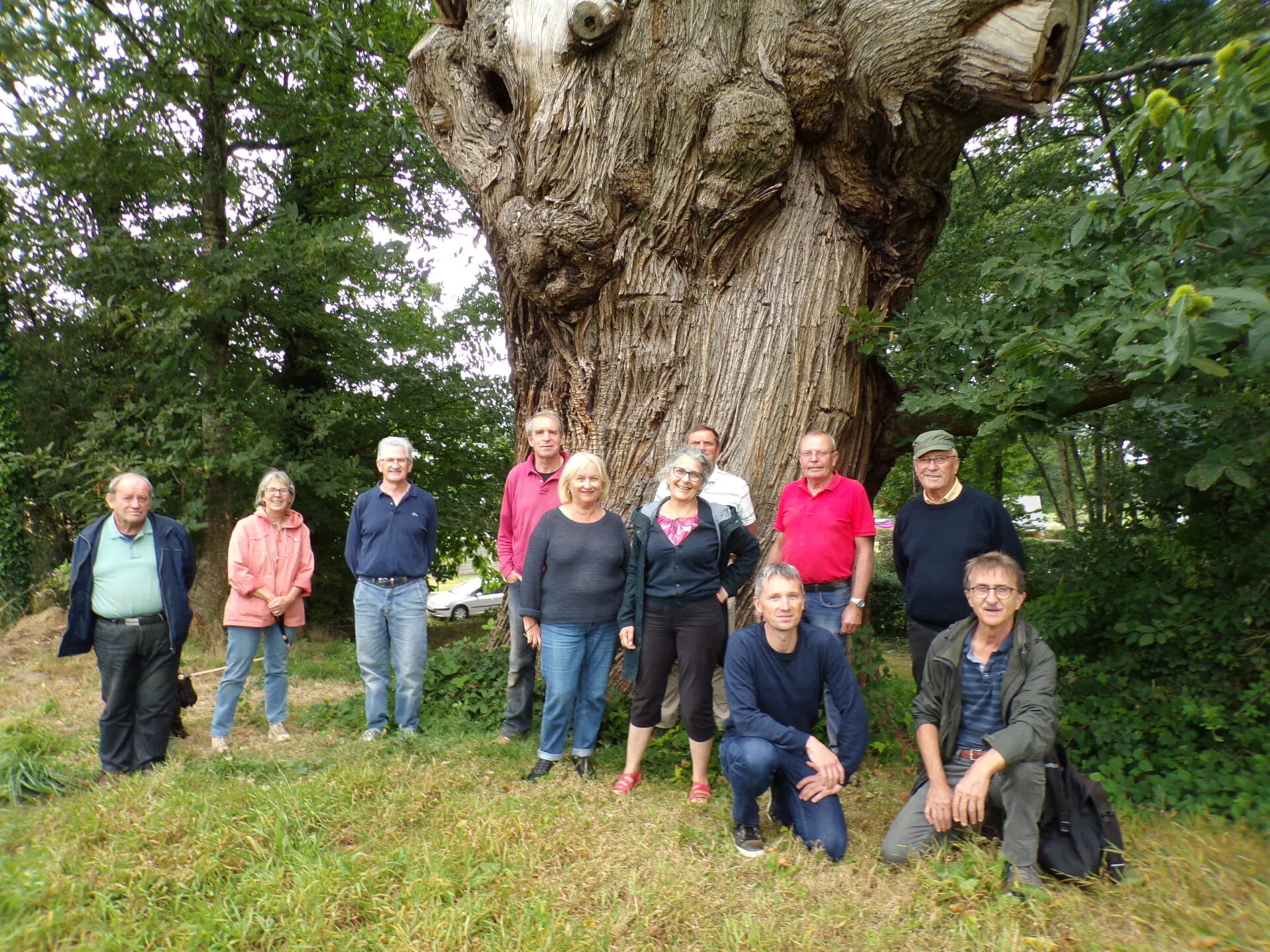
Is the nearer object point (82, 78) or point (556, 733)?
point (556, 733)

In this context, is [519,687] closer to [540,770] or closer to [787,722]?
[540,770]

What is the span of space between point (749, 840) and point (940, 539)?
67.3 inches

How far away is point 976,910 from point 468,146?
17.4 ft

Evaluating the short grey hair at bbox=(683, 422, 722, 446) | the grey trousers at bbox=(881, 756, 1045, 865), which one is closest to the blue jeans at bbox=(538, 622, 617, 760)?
the short grey hair at bbox=(683, 422, 722, 446)

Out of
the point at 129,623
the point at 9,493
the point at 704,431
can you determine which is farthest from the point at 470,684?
the point at 9,493

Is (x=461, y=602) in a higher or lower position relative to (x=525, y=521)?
lower

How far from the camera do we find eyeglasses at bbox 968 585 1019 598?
333 cm

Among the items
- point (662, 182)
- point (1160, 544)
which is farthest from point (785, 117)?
point (1160, 544)

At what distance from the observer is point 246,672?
16.0 feet

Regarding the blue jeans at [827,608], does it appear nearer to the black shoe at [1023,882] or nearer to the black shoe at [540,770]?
the black shoe at [1023,882]

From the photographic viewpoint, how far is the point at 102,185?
8805 mm

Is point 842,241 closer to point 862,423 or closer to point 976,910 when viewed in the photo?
point 862,423

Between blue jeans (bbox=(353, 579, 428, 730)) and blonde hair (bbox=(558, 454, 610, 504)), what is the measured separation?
1.28 m

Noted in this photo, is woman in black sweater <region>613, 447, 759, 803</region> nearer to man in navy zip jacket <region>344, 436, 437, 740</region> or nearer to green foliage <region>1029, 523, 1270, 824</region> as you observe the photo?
man in navy zip jacket <region>344, 436, 437, 740</region>
